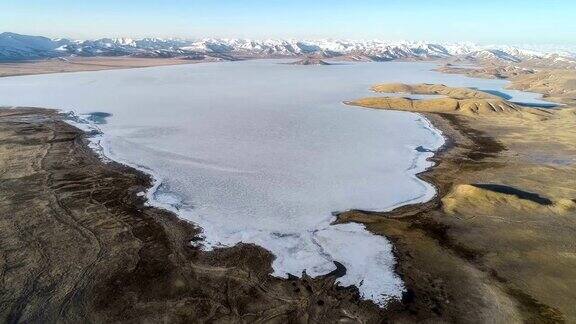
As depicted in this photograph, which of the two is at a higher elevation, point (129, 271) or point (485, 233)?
point (129, 271)

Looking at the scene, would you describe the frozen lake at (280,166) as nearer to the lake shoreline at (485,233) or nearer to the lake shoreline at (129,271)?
the lake shoreline at (129,271)

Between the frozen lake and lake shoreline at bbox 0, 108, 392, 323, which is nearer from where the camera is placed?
lake shoreline at bbox 0, 108, 392, 323

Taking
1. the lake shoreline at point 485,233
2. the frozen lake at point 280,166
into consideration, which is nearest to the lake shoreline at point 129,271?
the frozen lake at point 280,166

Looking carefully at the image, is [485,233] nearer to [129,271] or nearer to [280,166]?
[280,166]

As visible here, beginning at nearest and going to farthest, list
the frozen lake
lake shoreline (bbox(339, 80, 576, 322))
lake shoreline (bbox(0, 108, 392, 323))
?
lake shoreline (bbox(0, 108, 392, 323)), lake shoreline (bbox(339, 80, 576, 322)), the frozen lake

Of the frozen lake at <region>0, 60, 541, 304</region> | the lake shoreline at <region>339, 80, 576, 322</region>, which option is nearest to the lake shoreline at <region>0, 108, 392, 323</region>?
the frozen lake at <region>0, 60, 541, 304</region>

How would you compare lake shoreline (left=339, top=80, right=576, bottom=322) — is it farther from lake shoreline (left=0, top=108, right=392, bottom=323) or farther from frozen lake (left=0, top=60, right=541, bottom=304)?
lake shoreline (left=0, top=108, right=392, bottom=323)

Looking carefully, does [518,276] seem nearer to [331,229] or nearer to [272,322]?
[331,229]

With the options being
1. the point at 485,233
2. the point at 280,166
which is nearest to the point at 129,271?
the point at 280,166
